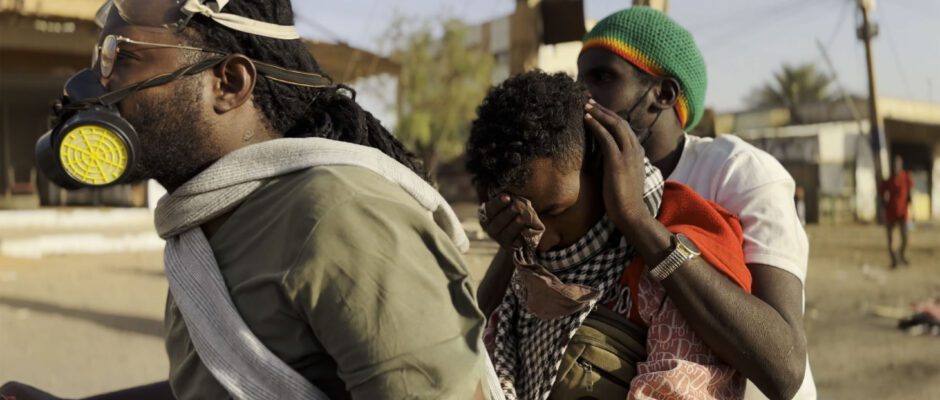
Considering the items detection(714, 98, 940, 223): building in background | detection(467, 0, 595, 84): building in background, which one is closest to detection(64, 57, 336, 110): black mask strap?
detection(467, 0, 595, 84): building in background

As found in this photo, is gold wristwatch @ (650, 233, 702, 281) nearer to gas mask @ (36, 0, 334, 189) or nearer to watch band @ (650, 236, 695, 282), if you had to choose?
watch band @ (650, 236, 695, 282)

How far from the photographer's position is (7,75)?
16859 mm

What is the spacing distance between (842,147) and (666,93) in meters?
30.2

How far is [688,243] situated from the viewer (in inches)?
67.2

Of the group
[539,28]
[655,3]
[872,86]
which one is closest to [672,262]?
[655,3]

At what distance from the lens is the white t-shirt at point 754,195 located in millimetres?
1931

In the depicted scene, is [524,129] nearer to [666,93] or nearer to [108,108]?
[108,108]

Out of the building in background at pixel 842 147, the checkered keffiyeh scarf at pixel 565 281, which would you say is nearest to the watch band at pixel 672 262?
the checkered keffiyeh scarf at pixel 565 281

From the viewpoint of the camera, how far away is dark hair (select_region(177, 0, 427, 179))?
1.43 meters

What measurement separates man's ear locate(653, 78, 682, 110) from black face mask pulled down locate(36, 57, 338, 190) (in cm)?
123

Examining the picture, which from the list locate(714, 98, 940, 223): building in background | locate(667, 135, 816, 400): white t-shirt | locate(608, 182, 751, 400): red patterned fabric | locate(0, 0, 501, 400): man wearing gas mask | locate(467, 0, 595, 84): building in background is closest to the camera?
locate(0, 0, 501, 400): man wearing gas mask

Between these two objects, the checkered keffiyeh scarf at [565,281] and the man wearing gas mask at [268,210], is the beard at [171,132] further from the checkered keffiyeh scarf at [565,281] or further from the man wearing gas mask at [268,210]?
the checkered keffiyeh scarf at [565,281]

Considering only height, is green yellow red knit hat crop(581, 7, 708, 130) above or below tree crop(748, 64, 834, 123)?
above

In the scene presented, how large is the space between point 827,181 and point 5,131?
24064mm
